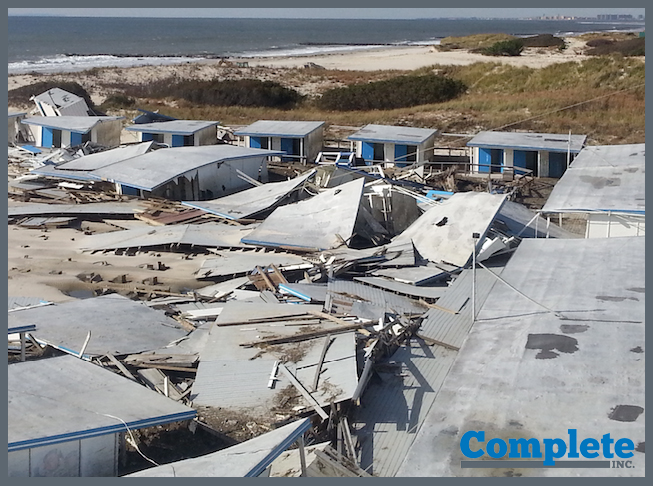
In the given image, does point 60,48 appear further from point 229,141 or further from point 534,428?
point 534,428

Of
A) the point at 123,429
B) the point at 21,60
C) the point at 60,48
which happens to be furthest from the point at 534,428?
the point at 60,48

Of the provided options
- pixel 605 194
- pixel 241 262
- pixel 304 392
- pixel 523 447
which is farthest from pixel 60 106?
pixel 523 447

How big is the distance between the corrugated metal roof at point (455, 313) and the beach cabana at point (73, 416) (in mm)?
5578

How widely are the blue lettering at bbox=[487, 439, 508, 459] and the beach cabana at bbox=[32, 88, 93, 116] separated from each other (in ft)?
120

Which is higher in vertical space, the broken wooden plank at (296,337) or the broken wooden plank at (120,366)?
the broken wooden plank at (296,337)

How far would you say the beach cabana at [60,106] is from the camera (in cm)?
4166

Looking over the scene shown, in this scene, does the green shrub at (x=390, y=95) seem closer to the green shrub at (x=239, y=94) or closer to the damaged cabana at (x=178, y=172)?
the green shrub at (x=239, y=94)

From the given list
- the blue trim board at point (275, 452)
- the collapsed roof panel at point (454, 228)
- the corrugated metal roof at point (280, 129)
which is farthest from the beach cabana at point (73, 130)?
the blue trim board at point (275, 452)

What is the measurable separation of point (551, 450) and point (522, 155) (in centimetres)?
2366

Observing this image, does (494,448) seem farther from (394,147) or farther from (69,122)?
(69,122)

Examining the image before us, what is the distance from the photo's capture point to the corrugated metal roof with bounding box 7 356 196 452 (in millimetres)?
10297

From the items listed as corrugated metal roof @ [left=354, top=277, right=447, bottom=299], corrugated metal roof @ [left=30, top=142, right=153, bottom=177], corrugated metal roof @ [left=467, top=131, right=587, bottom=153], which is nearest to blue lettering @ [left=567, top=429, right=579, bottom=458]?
corrugated metal roof @ [left=354, top=277, right=447, bottom=299]

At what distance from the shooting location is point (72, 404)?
36.7 feet

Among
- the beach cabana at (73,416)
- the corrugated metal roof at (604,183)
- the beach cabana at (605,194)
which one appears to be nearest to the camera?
the beach cabana at (73,416)
